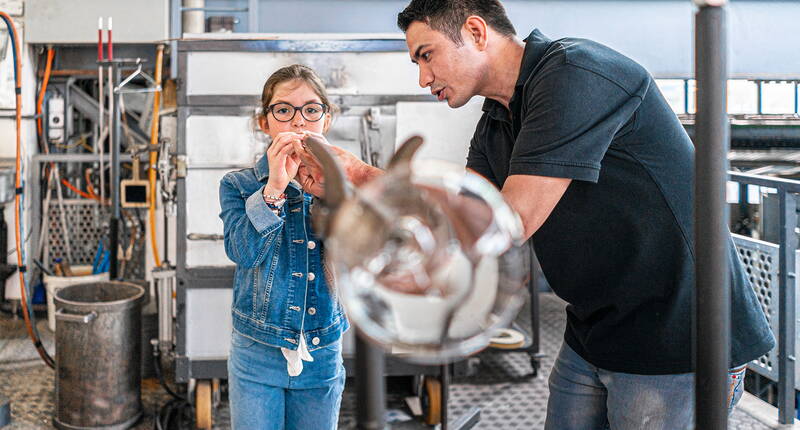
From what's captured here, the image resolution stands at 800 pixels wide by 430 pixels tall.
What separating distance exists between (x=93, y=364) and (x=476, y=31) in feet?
7.59

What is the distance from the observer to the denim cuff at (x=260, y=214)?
1.67 meters

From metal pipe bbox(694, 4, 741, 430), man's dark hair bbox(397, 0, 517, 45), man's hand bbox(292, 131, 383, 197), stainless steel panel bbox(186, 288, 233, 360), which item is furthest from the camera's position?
stainless steel panel bbox(186, 288, 233, 360)

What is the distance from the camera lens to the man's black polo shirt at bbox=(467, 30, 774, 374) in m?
1.18

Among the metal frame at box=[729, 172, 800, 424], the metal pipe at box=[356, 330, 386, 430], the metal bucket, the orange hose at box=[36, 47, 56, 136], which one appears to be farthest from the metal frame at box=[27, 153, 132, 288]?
the metal pipe at box=[356, 330, 386, 430]

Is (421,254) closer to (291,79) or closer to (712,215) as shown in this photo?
(712,215)

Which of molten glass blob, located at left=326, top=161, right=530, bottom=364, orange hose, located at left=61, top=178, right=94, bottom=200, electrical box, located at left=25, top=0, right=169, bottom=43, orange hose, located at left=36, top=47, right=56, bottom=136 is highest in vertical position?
electrical box, located at left=25, top=0, right=169, bottom=43

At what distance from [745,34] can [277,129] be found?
4.91 meters

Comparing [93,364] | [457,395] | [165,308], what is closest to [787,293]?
[457,395]

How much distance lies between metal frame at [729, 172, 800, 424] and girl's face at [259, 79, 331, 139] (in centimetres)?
184

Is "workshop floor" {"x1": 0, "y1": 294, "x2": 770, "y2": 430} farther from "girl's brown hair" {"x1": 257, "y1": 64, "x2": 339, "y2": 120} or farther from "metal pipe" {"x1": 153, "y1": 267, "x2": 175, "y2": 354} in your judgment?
"girl's brown hair" {"x1": 257, "y1": 64, "x2": 339, "y2": 120}

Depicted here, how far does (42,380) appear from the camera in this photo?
12.1 ft

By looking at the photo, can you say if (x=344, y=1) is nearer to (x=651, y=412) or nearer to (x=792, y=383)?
(x=792, y=383)

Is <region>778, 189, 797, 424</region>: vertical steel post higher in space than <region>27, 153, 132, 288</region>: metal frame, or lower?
lower

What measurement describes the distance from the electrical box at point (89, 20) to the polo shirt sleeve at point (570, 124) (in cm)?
413
